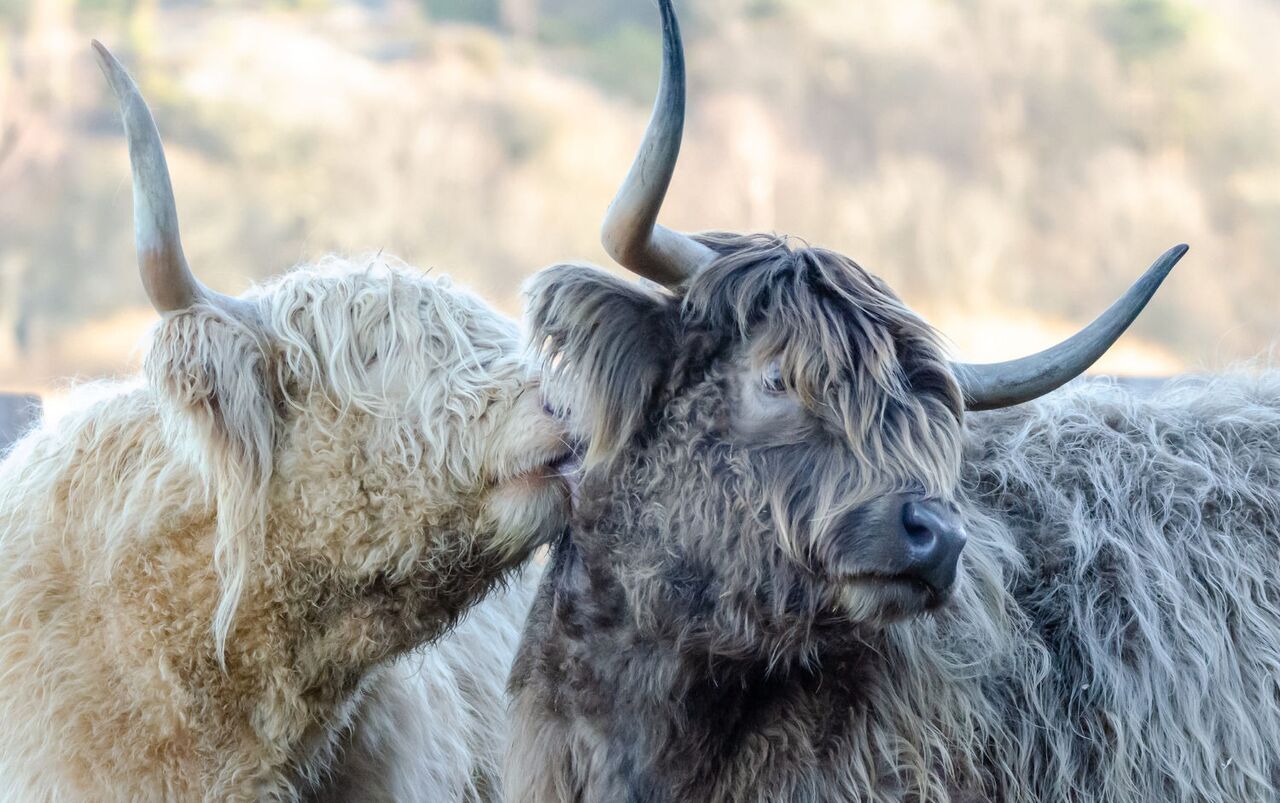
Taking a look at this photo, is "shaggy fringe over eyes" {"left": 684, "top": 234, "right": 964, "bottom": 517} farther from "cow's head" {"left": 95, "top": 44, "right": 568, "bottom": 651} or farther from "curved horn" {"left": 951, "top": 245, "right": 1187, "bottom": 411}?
"cow's head" {"left": 95, "top": 44, "right": 568, "bottom": 651}

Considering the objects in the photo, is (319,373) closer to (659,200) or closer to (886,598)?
(659,200)

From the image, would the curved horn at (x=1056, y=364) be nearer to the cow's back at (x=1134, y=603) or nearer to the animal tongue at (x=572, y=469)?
the cow's back at (x=1134, y=603)

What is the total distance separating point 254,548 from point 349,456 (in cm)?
30

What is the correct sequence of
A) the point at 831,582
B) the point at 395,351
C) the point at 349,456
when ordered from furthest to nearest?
the point at 395,351 < the point at 349,456 < the point at 831,582

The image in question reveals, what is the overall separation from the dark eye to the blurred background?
14795 mm

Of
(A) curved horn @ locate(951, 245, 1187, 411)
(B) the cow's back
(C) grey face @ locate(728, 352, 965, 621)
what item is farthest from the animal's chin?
(A) curved horn @ locate(951, 245, 1187, 411)

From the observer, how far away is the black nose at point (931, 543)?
2840 mm

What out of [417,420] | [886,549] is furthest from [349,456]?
[886,549]

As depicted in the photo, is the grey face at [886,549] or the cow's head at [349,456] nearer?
the grey face at [886,549]

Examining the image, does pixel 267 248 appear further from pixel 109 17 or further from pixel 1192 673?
pixel 1192 673

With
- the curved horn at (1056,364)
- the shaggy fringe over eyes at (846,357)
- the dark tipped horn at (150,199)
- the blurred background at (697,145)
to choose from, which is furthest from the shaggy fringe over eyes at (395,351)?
the blurred background at (697,145)

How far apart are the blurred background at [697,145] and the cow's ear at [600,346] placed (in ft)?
47.6

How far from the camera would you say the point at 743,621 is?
305 centimetres

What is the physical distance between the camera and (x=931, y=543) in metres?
2.86
